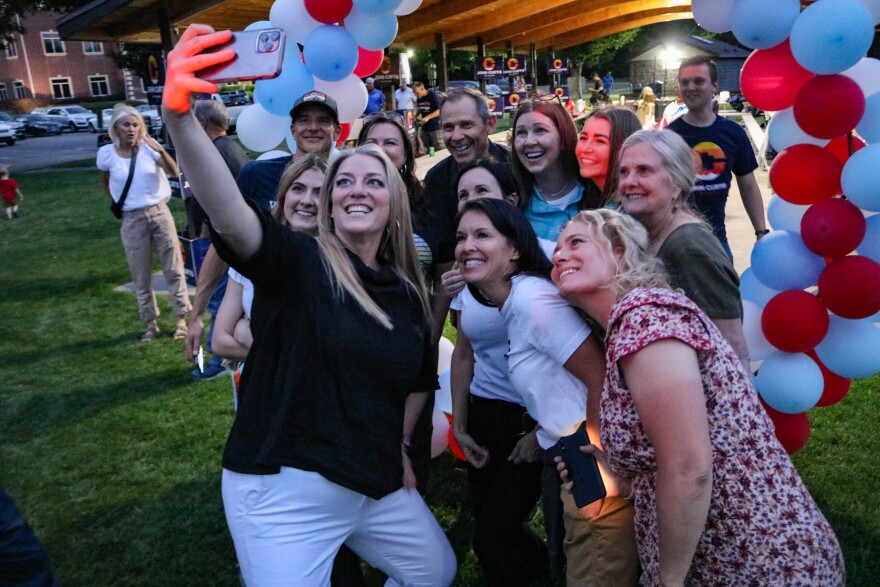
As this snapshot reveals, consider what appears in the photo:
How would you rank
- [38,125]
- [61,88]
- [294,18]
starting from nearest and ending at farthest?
[294,18]
[38,125]
[61,88]

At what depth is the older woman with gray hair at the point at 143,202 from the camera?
6.14 m

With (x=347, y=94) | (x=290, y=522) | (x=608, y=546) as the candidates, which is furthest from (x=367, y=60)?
(x=608, y=546)

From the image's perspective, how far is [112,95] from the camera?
56219 mm

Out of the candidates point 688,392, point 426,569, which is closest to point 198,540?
point 426,569

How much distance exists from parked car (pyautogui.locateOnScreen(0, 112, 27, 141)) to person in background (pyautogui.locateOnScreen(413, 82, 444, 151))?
77.4ft

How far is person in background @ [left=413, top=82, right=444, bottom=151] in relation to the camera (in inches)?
610

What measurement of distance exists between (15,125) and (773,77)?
119 ft

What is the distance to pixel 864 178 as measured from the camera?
2674 millimetres

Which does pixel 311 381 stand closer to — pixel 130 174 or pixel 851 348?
pixel 851 348

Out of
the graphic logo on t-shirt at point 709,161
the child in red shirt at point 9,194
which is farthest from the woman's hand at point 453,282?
the child in red shirt at point 9,194

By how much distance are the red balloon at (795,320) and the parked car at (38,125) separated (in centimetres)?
3904

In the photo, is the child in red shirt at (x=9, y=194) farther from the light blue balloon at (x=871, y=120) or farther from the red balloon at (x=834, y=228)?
the light blue balloon at (x=871, y=120)

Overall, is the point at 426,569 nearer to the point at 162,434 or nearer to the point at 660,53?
the point at 162,434

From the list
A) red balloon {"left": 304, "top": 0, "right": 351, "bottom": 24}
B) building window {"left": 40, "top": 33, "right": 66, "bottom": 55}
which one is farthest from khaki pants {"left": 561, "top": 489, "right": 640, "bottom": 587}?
building window {"left": 40, "top": 33, "right": 66, "bottom": 55}
